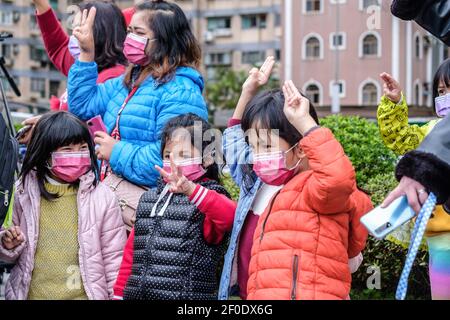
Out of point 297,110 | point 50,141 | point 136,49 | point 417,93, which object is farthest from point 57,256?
point 417,93

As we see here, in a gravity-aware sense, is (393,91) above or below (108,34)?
below

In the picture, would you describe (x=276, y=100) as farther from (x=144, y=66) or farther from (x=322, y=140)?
(x=144, y=66)

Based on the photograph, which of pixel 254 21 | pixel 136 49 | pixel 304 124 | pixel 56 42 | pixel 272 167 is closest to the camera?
pixel 304 124

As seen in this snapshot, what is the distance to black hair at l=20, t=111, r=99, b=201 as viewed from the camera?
471 cm

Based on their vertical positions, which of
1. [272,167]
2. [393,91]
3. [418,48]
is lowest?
[272,167]

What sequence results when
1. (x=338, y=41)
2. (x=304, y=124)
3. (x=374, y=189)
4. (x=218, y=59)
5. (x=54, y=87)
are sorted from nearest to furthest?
(x=304, y=124) → (x=374, y=189) → (x=338, y=41) → (x=54, y=87) → (x=218, y=59)

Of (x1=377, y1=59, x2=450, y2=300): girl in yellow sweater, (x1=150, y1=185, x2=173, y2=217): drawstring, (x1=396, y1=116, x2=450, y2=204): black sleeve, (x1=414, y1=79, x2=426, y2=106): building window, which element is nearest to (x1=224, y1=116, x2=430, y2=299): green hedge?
(x1=377, y1=59, x2=450, y2=300): girl in yellow sweater

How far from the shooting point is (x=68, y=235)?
4.63 m

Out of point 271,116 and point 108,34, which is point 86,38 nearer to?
point 108,34

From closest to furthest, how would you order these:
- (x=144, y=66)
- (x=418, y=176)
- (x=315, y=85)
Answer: (x=418, y=176)
(x=144, y=66)
(x=315, y=85)

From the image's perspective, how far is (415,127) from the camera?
15.5 ft

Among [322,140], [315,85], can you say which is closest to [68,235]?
[322,140]

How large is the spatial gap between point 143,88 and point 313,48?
136ft
